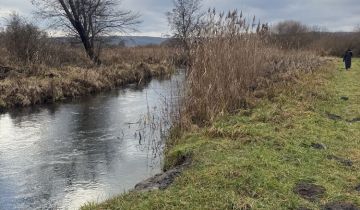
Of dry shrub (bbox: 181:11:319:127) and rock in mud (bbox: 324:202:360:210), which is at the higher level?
dry shrub (bbox: 181:11:319:127)

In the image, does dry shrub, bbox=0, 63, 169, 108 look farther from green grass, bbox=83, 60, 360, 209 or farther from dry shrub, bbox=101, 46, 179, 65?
green grass, bbox=83, 60, 360, 209

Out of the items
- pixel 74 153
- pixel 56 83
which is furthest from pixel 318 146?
pixel 56 83

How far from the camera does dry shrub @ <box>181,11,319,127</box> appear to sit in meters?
9.08

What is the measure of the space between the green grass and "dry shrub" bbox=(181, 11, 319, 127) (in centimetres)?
57

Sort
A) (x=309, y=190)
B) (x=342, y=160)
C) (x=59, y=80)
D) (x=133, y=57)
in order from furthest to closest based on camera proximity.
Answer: (x=133, y=57) → (x=59, y=80) → (x=342, y=160) → (x=309, y=190)

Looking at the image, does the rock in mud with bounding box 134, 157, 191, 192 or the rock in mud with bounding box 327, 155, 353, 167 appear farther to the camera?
the rock in mud with bounding box 327, 155, 353, 167

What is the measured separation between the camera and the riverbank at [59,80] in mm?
15773

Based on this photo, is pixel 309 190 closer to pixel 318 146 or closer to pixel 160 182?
pixel 160 182

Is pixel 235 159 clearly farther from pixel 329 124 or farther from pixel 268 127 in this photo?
pixel 329 124

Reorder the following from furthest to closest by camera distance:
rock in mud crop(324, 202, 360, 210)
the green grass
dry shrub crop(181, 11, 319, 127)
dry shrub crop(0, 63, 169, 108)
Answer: dry shrub crop(0, 63, 169, 108) < dry shrub crop(181, 11, 319, 127) < the green grass < rock in mud crop(324, 202, 360, 210)

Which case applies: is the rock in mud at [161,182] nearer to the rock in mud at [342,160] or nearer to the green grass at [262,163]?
the green grass at [262,163]

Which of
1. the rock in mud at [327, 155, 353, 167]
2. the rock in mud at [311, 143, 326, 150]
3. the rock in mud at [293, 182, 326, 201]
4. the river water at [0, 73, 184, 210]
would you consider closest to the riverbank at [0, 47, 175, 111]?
the river water at [0, 73, 184, 210]

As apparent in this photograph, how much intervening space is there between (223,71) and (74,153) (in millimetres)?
3558

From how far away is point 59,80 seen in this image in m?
18.1
